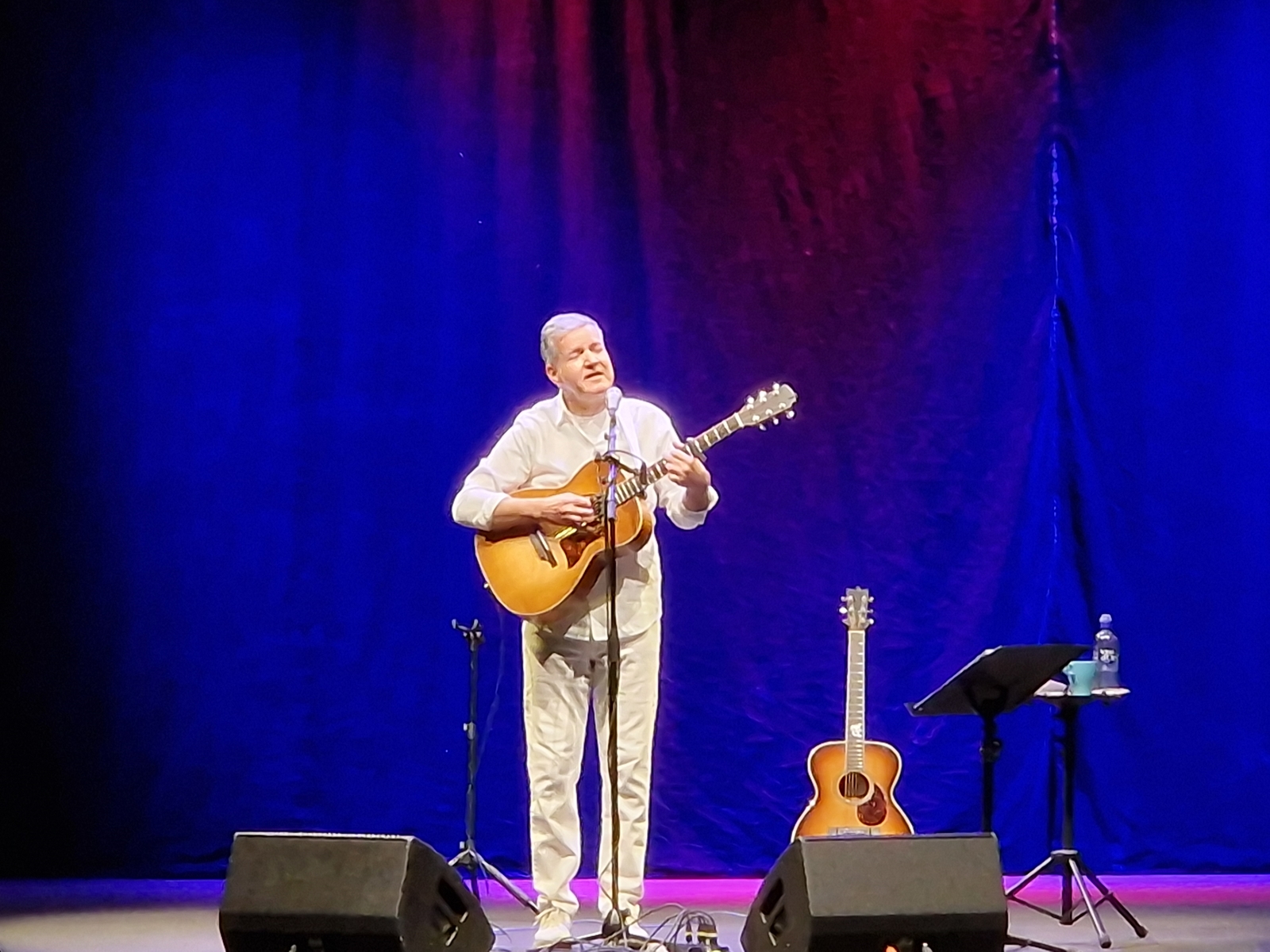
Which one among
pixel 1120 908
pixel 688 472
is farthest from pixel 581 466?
pixel 1120 908

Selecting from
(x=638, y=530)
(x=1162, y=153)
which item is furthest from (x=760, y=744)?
(x=1162, y=153)

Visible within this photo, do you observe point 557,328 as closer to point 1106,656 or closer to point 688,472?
point 688,472

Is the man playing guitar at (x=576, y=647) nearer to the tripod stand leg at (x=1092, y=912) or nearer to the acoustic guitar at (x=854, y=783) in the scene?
the acoustic guitar at (x=854, y=783)

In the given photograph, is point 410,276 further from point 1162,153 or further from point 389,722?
point 1162,153

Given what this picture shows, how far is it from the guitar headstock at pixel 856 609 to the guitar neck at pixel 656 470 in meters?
1.08

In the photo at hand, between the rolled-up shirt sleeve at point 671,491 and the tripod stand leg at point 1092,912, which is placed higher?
the rolled-up shirt sleeve at point 671,491

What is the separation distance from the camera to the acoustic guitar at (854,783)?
526cm

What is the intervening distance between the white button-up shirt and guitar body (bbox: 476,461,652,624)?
2.9 inches

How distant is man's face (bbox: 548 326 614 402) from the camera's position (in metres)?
4.93

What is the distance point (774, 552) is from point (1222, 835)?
2.07 meters

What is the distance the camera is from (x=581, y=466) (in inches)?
196

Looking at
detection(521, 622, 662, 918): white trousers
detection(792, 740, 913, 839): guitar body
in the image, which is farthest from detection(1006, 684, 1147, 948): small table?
detection(521, 622, 662, 918): white trousers

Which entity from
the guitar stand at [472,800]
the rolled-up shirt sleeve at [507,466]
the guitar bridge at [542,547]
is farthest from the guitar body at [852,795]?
the rolled-up shirt sleeve at [507,466]

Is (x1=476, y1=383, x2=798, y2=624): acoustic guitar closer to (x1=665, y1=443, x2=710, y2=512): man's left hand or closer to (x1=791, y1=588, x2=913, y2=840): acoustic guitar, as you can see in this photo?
(x1=665, y1=443, x2=710, y2=512): man's left hand
